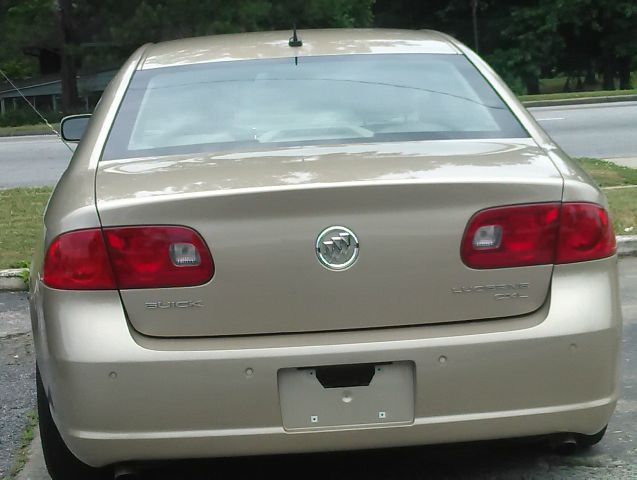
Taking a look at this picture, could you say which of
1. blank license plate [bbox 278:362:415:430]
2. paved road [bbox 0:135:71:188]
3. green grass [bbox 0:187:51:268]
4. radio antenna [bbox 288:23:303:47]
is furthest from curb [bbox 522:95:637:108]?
blank license plate [bbox 278:362:415:430]

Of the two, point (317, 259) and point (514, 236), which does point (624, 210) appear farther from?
point (317, 259)

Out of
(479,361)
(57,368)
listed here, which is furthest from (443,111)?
(57,368)

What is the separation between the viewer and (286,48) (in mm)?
4180

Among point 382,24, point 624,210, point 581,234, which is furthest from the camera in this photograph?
point 382,24

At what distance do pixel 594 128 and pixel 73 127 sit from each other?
1410cm

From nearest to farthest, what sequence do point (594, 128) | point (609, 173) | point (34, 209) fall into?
point (34, 209) → point (609, 173) → point (594, 128)

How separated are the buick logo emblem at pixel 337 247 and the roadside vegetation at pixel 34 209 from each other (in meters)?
4.88

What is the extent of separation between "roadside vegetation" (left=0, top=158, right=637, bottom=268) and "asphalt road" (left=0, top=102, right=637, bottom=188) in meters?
2.31

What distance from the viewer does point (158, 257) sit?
2967 millimetres

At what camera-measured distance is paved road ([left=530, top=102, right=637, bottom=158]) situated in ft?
48.1

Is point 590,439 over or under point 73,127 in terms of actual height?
under

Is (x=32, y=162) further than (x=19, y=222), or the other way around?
(x=32, y=162)

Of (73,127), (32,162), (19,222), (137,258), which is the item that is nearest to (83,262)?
(137,258)

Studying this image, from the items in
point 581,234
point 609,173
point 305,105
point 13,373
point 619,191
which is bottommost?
point 609,173
